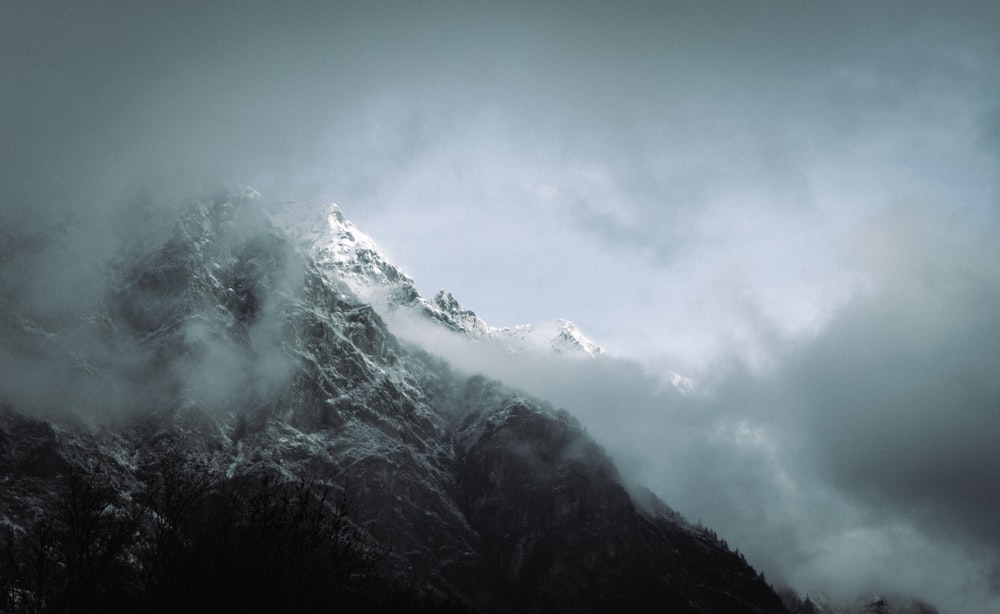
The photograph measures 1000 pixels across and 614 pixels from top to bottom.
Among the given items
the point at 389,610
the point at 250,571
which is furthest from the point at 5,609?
the point at 389,610

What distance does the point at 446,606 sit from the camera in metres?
116

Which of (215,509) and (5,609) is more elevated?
(215,509)

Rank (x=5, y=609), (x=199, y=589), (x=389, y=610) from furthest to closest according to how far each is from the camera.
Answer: (x=389, y=610) < (x=5, y=609) < (x=199, y=589)

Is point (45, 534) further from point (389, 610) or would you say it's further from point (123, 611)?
point (389, 610)

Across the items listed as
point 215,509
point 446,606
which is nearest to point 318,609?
point 215,509

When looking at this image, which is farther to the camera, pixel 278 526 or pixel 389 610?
pixel 389 610

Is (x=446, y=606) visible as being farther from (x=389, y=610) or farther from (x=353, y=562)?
(x=353, y=562)

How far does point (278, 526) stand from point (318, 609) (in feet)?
21.9

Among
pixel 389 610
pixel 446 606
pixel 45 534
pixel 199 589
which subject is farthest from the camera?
pixel 446 606

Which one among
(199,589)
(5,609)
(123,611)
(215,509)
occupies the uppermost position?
(215,509)

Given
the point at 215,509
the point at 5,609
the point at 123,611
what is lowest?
the point at 5,609

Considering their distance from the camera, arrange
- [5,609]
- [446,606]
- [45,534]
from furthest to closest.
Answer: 1. [446,606]
2. [45,534]
3. [5,609]

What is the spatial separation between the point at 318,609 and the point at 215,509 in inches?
595

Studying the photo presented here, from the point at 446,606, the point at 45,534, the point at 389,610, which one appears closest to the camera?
the point at 45,534
